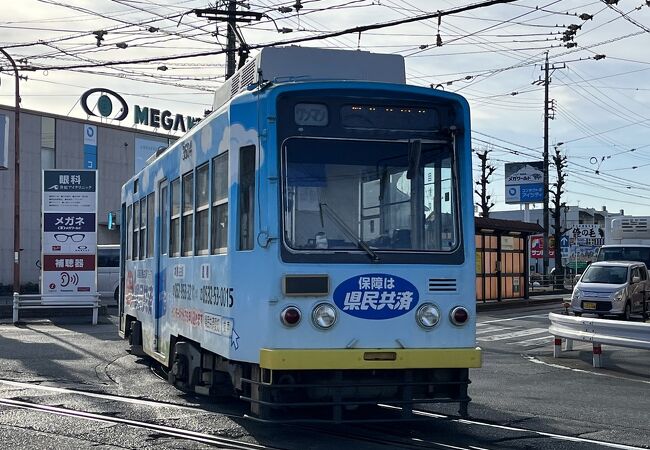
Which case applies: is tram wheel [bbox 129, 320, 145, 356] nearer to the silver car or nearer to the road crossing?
the road crossing

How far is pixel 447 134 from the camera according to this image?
8422 mm

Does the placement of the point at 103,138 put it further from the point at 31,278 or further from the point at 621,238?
the point at 621,238

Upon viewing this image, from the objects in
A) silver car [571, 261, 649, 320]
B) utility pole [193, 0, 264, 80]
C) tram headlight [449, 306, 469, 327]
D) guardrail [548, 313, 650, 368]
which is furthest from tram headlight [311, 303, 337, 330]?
silver car [571, 261, 649, 320]

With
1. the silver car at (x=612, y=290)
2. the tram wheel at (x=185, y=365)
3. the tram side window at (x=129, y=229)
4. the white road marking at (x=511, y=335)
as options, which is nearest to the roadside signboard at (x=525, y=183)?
the silver car at (x=612, y=290)

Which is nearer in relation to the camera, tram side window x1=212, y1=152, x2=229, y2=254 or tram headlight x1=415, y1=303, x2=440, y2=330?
tram headlight x1=415, y1=303, x2=440, y2=330

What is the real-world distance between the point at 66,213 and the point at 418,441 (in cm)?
1987

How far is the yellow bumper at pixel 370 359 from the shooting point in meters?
7.75

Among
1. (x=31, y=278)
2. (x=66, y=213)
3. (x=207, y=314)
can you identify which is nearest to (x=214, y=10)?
(x=66, y=213)

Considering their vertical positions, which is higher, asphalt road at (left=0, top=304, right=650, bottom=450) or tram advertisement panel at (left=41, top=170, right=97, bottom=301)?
tram advertisement panel at (left=41, top=170, right=97, bottom=301)

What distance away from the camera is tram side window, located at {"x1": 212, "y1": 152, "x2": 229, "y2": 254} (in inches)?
342

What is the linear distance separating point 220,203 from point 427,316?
2282 mm

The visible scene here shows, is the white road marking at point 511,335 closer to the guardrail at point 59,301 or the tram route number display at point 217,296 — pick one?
the guardrail at point 59,301

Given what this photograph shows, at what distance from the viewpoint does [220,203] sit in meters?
8.88

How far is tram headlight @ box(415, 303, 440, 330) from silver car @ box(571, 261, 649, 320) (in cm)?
1813
